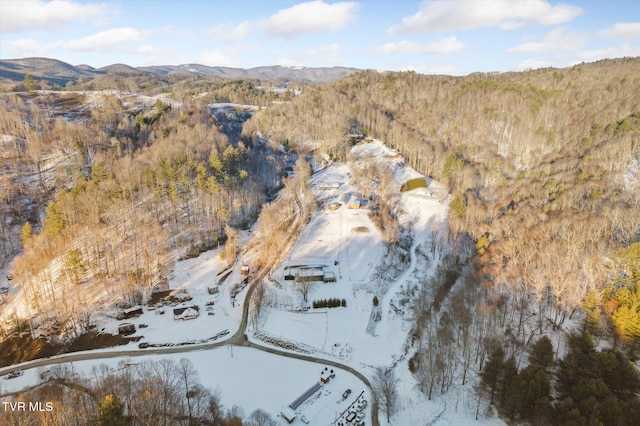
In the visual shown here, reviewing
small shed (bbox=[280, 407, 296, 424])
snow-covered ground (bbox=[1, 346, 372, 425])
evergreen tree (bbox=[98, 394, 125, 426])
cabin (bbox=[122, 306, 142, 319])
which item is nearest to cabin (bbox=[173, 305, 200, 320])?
cabin (bbox=[122, 306, 142, 319])

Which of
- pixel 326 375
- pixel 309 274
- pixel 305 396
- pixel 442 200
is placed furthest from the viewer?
pixel 442 200

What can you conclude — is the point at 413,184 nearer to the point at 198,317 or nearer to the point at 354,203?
the point at 354,203

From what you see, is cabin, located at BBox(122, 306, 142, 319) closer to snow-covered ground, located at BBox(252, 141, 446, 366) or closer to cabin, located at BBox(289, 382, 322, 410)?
snow-covered ground, located at BBox(252, 141, 446, 366)

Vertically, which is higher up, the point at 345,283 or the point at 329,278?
the point at 329,278

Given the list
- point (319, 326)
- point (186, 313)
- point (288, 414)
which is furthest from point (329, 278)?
point (288, 414)

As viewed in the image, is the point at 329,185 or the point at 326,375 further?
the point at 329,185

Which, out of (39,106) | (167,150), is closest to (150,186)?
(167,150)

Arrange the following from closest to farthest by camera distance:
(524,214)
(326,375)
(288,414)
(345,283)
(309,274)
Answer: (288,414)
(326,375)
(345,283)
(309,274)
(524,214)

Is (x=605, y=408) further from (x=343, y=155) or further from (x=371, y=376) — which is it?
(x=343, y=155)
